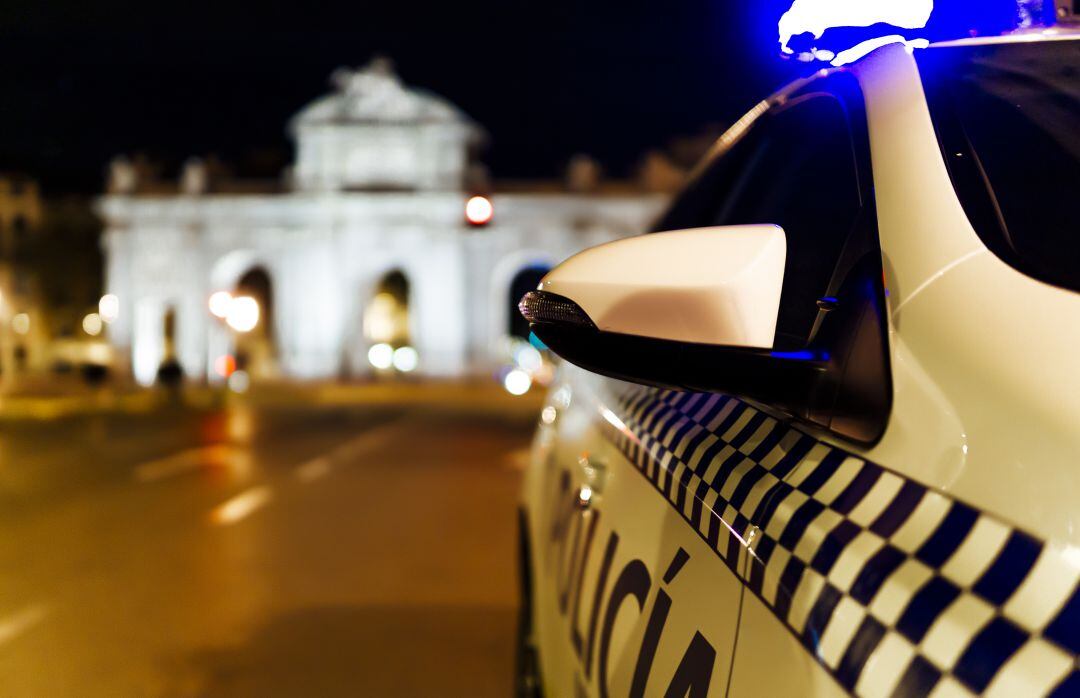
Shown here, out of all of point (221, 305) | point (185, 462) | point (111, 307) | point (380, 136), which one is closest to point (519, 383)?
point (221, 305)

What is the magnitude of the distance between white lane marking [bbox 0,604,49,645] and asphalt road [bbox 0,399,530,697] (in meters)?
0.02

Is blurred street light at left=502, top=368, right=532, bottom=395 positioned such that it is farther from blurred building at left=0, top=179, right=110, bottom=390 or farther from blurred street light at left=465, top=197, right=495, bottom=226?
blurred building at left=0, top=179, right=110, bottom=390

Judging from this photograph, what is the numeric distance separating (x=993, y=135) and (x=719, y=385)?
52cm

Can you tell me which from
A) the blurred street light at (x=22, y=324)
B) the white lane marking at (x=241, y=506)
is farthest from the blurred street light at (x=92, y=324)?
the white lane marking at (x=241, y=506)

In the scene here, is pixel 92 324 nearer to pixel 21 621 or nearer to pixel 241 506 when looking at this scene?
pixel 241 506

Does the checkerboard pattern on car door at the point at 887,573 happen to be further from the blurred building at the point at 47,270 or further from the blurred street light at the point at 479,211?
the blurred building at the point at 47,270

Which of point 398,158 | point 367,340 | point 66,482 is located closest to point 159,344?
point 367,340

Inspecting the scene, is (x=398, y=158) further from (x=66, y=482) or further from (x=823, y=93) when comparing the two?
(x=823, y=93)

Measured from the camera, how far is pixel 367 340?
59250 millimetres

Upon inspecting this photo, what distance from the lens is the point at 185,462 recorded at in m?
13.0

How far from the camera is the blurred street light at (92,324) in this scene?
2643 inches

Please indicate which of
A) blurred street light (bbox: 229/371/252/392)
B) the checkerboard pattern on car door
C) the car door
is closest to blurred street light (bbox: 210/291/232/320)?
blurred street light (bbox: 229/371/252/392)

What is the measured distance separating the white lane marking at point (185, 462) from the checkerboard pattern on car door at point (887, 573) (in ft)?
34.8

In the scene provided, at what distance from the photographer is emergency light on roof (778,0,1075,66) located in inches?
71.4
